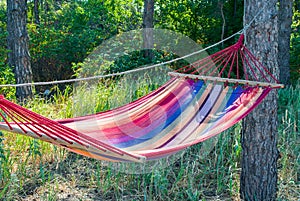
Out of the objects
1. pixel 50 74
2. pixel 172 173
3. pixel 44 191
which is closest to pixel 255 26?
pixel 172 173

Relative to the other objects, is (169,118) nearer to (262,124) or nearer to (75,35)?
(262,124)

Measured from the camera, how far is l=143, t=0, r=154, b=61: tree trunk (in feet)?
19.6

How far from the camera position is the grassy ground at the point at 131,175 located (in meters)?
2.52

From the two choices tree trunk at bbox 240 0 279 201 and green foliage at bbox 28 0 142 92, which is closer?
tree trunk at bbox 240 0 279 201

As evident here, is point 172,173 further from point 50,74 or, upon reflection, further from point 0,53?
point 50,74

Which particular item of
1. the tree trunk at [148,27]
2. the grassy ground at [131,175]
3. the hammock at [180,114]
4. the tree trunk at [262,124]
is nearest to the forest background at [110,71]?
the grassy ground at [131,175]

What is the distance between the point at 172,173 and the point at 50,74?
457cm

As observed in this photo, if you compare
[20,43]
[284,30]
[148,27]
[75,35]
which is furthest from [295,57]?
[20,43]

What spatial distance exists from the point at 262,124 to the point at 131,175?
927mm

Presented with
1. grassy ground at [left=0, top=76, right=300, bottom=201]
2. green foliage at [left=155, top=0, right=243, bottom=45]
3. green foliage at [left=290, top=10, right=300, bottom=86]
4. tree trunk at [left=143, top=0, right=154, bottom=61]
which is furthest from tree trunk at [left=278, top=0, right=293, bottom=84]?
grassy ground at [left=0, top=76, right=300, bottom=201]

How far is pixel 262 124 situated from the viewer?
222 centimetres

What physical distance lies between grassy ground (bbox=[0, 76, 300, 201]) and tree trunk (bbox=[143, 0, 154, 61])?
130 inches

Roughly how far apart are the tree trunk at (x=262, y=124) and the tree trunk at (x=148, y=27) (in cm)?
384

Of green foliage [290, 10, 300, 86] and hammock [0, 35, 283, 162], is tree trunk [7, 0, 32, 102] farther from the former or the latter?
green foliage [290, 10, 300, 86]
